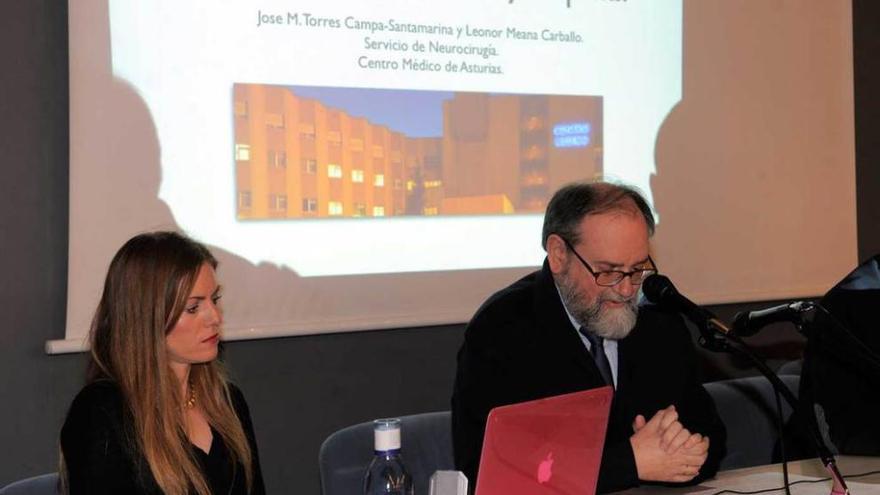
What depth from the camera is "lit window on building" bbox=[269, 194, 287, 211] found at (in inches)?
137

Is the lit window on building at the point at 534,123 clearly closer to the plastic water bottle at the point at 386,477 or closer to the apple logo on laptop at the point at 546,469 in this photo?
the plastic water bottle at the point at 386,477

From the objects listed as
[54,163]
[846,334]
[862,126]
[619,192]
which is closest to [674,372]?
[619,192]

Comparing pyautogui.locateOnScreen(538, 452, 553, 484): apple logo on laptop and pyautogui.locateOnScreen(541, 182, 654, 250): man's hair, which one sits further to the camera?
pyautogui.locateOnScreen(541, 182, 654, 250): man's hair

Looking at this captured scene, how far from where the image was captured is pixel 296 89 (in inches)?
138

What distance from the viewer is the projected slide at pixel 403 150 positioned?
3.47 metres

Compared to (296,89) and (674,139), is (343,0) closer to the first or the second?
(296,89)

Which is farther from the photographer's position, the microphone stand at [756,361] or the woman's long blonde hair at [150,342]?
the woman's long blonde hair at [150,342]

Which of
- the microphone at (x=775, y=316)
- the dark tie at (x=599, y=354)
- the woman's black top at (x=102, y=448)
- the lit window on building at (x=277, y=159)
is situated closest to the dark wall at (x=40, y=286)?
the lit window on building at (x=277, y=159)

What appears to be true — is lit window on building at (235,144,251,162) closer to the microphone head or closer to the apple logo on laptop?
the microphone head

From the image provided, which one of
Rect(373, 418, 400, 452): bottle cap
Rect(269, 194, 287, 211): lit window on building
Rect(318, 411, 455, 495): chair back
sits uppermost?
Rect(269, 194, 287, 211): lit window on building

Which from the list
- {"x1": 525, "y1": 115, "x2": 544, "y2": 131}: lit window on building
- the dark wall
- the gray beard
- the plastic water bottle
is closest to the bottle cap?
the plastic water bottle

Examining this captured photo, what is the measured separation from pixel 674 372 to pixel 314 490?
1.67 m

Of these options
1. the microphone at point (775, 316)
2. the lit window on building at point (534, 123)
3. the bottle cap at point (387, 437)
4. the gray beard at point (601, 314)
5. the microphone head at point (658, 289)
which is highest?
the lit window on building at point (534, 123)

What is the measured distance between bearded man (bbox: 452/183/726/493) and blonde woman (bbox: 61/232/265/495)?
597 mm
